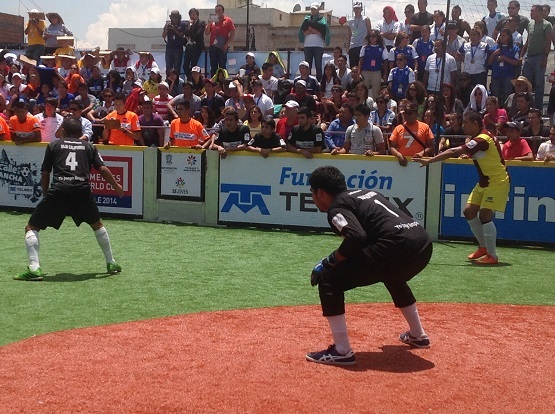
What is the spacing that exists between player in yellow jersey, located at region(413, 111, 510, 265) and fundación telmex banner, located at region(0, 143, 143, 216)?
596 cm

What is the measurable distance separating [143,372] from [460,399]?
90.5 inches

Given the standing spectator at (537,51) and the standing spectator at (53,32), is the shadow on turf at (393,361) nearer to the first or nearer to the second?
the standing spectator at (537,51)

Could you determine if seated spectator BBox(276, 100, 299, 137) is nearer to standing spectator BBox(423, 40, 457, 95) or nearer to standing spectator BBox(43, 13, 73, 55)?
standing spectator BBox(423, 40, 457, 95)

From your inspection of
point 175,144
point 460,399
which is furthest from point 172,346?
point 175,144

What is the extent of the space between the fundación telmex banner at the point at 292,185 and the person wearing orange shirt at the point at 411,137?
1.21ft

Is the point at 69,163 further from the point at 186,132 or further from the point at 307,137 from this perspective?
the point at 186,132

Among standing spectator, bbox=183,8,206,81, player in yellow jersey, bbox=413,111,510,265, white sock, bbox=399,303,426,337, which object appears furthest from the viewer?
standing spectator, bbox=183,8,206,81

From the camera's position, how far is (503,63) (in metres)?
16.9

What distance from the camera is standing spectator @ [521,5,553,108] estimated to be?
16.8 metres

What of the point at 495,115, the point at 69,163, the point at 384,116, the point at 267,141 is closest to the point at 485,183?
the point at 267,141

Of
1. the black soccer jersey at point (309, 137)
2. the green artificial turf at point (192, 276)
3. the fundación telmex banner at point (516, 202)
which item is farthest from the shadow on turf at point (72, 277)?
the fundación telmex banner at point (516, 202)

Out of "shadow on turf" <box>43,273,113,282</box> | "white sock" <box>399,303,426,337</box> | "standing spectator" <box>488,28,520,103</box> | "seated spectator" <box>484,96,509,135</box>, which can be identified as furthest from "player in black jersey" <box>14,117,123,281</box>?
"standing spectator" <box>488,28,520,103</box>

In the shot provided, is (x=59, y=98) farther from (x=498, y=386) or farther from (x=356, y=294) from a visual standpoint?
(x=498, y=386)

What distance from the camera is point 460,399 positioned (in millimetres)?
5676
